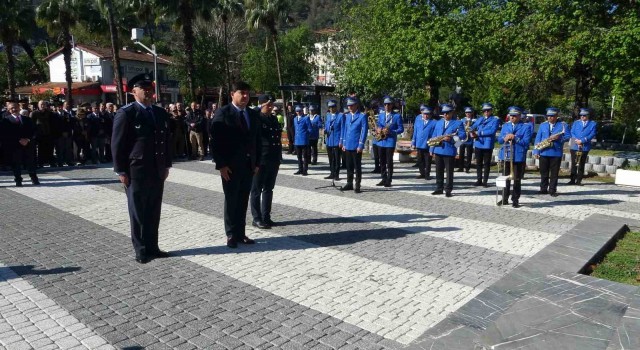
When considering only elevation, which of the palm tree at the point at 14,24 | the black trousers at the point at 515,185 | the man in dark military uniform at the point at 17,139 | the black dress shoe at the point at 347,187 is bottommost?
the black dress shoe at the point at 347,187

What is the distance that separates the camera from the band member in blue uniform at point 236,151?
6680mm

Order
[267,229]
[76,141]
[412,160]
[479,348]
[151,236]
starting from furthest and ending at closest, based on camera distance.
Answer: [412,160] < [76,141] < [267,229] < [151,236] < [479,348]

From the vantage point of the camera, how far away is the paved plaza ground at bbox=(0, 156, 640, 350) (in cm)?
446

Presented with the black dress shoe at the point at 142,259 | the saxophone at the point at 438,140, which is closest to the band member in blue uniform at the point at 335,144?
the saxophone at the point at 438,140

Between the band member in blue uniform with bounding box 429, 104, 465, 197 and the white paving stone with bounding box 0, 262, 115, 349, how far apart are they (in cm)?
809

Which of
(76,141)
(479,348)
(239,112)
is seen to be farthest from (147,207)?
(76,141)

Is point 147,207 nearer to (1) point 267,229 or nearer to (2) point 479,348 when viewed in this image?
(1) point 267,229

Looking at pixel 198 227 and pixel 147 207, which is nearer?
pixel 147 207

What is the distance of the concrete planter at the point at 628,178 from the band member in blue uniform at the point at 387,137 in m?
5.77

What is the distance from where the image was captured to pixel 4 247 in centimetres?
684

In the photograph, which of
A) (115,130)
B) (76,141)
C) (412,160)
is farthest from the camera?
(412,160)

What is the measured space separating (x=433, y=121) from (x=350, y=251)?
6994 millimetres

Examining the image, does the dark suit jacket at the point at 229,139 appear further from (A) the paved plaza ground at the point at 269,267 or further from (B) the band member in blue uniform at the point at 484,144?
(B) the band member in blue uniform at the point at 484,144

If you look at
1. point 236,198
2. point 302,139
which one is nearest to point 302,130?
point 302,139
